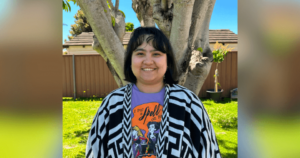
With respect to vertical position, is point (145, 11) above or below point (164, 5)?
above

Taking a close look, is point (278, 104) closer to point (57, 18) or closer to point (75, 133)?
point (57, 18)

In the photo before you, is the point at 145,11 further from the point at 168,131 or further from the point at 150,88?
the point at 168,131

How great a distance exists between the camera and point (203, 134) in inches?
52.9

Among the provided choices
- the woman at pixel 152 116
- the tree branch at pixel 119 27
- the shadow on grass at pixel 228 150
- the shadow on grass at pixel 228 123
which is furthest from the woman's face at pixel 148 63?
the shadow on grass at pixel 228 123

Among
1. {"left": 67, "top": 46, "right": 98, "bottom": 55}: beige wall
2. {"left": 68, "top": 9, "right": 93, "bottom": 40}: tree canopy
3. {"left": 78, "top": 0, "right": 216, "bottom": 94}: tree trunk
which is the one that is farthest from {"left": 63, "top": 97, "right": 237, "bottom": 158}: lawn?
{"left": 68, "top": 9, "right": 93, "bottom": 40}: tree canopy

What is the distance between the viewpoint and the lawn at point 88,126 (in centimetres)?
365

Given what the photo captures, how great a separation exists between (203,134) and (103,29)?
135cm

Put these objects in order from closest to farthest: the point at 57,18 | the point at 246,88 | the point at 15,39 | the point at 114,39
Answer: the point at 15,39, the point at 57,18, the point at 246,88, the point at 114,39

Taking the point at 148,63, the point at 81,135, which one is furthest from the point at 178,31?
the point at 81,135

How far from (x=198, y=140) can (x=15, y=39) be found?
1.15 meters

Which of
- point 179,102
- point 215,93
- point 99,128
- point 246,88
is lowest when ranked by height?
point 215,93

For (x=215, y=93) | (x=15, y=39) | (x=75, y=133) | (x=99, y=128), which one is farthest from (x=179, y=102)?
(x=215, y=93)

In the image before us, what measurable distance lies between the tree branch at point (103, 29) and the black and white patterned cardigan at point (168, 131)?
775 mm

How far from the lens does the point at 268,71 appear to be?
2.73 feet
